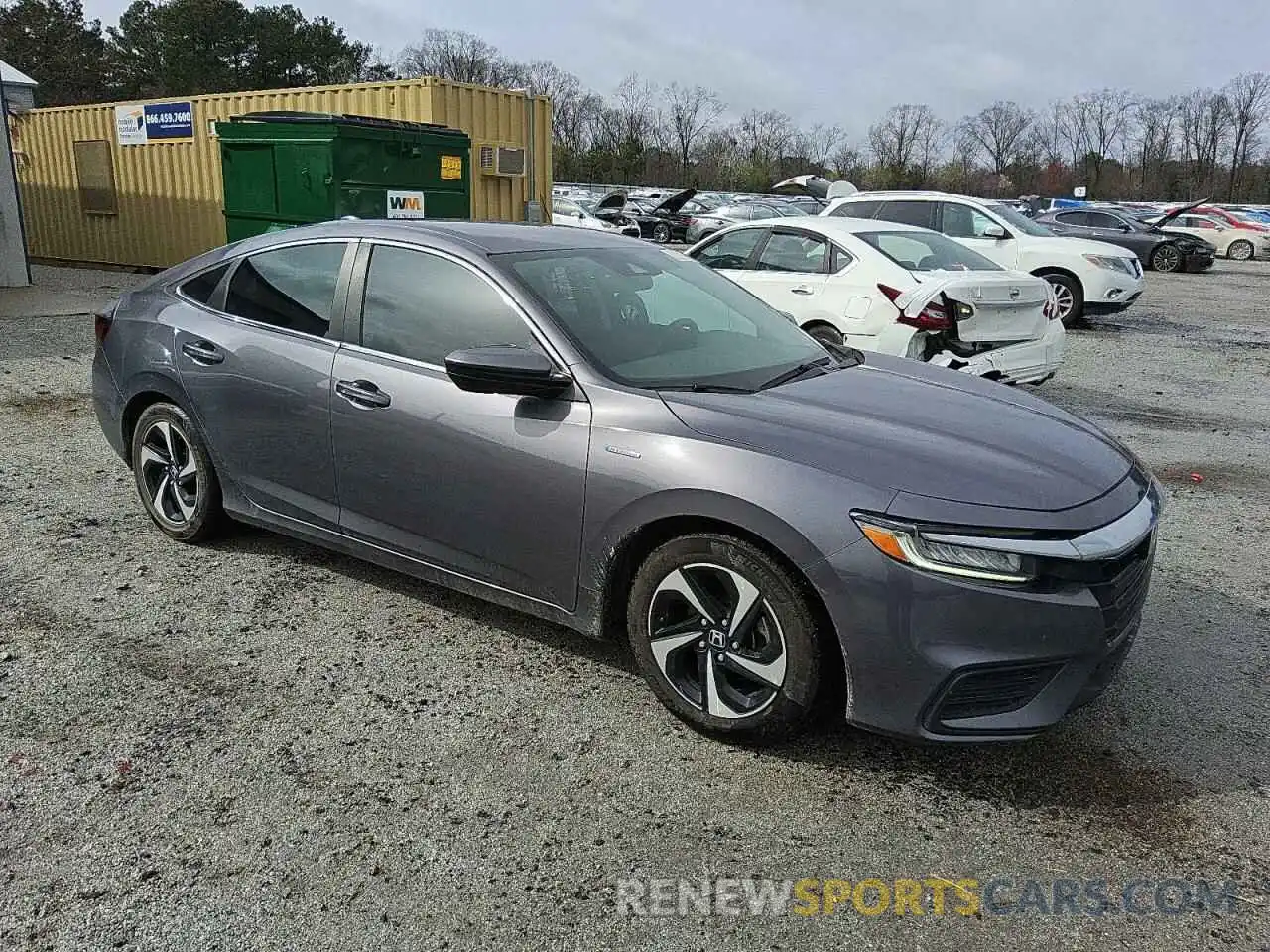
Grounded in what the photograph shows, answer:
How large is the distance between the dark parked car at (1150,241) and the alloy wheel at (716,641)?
77.4 ft

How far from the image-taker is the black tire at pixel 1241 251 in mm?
Result: 29812

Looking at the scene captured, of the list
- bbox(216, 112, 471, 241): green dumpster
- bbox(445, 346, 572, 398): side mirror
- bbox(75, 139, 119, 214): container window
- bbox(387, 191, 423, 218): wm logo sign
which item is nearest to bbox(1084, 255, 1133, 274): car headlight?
bbox(216, 112, 471, 241): green dumpster

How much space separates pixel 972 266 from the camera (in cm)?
872

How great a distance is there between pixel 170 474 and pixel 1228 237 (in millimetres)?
32518

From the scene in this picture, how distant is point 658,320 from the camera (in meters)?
3.87

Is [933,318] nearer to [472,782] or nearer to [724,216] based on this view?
[472,782]

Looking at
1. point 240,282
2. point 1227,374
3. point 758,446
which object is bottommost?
point 1227,374

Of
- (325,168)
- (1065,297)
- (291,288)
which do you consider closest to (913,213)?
(1065,297)

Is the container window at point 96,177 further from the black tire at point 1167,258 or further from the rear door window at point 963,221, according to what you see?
the black tire at point 1167,258

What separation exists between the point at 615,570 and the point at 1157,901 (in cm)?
171

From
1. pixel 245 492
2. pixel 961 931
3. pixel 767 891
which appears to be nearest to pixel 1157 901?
pixel 961 931

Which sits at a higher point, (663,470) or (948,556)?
(663,470)

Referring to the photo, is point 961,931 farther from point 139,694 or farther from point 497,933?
point 139,694

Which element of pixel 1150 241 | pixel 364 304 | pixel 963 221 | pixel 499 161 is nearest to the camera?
pixel 364 304
